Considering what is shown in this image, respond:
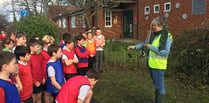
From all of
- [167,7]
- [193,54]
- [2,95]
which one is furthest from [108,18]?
[2,95]

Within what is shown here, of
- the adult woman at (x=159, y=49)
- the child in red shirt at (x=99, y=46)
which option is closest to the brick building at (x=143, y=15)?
the child in red shirt at (x=99, y=46)

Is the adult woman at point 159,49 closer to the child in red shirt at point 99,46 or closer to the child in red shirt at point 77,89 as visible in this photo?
the child in red shirt at point 77,89

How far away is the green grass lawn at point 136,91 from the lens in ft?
15.5

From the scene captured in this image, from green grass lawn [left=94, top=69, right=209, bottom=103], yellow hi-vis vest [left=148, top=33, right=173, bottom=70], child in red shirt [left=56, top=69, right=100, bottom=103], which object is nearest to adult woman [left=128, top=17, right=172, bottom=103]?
yellow hi-vis vest [left=148, top=33, right=173, bottom=70]

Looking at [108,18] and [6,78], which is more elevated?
[108,18]

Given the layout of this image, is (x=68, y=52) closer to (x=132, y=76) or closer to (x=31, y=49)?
(x=31, y=49)

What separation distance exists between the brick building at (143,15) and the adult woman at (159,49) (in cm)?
1073

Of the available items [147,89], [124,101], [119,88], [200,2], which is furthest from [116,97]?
[200,2]

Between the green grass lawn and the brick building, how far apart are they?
8770 millimetres

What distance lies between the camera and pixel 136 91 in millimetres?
5285

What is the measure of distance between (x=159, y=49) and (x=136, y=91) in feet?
6.76

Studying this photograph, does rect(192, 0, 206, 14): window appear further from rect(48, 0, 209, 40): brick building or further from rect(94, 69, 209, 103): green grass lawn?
rect(94, 69, 209, 103): green grass lawn

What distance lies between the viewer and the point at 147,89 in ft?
17.8

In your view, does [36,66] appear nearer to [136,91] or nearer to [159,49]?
[159,49]
